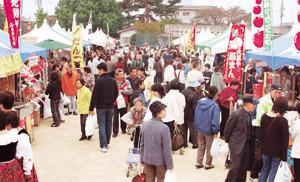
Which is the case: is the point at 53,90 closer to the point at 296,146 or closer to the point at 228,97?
the point at 228,97

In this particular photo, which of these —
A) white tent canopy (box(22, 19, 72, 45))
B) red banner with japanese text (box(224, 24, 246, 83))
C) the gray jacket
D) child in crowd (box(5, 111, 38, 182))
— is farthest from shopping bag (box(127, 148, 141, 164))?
white tent canopy (box(22, 19, 72, 45))

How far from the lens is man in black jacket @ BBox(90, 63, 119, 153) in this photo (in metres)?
8.77

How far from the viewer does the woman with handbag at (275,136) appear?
593 cm

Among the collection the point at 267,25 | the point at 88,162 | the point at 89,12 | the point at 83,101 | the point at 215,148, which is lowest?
the point at 88,162

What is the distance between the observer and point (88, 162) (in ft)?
27.5

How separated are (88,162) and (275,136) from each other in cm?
388

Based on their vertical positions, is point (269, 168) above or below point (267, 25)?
below

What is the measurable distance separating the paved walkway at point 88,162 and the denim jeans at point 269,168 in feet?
3.49

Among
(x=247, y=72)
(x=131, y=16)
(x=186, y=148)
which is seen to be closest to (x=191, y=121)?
(x=186, y=148)

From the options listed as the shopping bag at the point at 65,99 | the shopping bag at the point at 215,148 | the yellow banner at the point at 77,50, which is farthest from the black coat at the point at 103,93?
the yellow banner at the point at 77,50

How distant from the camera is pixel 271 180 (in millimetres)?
6254

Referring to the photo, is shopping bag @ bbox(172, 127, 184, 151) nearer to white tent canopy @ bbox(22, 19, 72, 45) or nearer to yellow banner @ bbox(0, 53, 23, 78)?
yellow banner @ bbox(0, 53, 23, 78)

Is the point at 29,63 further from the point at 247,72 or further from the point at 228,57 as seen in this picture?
the point at 247,72

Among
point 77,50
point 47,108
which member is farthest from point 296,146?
point 77,50
